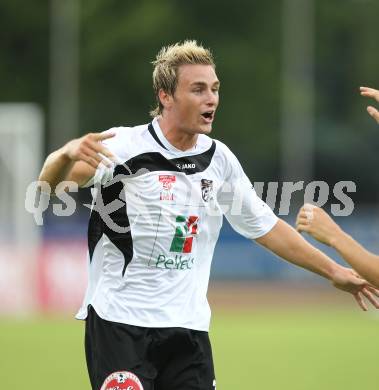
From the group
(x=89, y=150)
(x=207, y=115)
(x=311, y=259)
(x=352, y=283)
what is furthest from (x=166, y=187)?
(x=352, y=283)

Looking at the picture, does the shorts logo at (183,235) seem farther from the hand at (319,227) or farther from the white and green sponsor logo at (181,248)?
the hand at (319,227)

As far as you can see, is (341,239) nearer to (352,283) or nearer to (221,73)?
(352,283)

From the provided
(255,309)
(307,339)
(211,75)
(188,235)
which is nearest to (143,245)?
(188,235)

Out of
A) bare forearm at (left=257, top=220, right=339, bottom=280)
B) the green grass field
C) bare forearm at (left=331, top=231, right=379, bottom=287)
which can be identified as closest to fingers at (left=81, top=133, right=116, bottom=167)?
bare forearm at (left=331, top=231, right=379, bottom=287)

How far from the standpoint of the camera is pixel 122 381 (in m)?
5.90

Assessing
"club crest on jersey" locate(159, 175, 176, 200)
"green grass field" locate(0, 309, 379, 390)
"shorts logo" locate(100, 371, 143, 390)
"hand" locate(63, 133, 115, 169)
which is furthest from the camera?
"green grass field" locate(0, 309, 379, 390)

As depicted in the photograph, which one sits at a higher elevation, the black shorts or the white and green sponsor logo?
the white and green sponsor logo

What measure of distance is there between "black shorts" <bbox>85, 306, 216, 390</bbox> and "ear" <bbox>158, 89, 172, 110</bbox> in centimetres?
126

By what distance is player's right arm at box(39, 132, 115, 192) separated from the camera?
5.59 metres

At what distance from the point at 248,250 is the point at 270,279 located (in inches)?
39.5

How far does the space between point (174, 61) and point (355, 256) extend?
1.56 meters

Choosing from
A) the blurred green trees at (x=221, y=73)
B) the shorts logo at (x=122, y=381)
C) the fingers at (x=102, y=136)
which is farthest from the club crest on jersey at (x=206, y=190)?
the blurred green trees at (x=221, y=73)

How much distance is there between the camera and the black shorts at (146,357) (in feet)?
19.5

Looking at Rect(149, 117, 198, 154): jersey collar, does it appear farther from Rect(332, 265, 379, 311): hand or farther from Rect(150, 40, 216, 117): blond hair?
Rect(332, 265, 379, 311): hand
